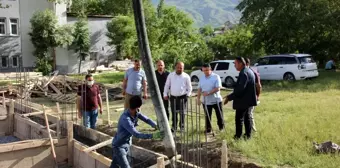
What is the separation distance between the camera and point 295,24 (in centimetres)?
2434

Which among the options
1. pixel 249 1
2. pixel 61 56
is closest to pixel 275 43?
pixel 249 1

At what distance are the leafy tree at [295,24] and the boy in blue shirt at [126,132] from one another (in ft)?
65.5

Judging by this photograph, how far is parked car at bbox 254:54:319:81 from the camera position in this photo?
1891 cm

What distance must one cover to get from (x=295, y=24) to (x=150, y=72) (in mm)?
20971

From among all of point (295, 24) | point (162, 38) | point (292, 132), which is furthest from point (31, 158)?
point (162, 38)

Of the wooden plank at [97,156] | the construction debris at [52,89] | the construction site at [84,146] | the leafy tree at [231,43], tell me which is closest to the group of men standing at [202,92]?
the construction site at [84,146]

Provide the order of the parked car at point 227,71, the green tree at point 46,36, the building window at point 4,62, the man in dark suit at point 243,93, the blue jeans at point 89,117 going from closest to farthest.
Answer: the man in dark suit at point 243,93
the blue jeans at point 89,117
the parked car at point 227,71
the green tree at point 46,36
the building window at point 4,62

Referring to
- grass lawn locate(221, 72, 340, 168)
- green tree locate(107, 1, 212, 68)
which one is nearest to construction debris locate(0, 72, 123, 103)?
grass lawn locate(221, 72, 340, 168)

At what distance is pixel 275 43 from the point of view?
2672 centimetres

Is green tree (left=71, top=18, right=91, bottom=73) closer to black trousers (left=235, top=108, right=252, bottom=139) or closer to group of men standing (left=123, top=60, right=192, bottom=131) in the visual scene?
group of men standing (left=123, top=60, right=192, bottom=131)

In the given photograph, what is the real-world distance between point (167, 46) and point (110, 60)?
8213 mm

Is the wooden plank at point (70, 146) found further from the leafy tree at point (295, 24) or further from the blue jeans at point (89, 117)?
the leafy tree at point (295, 24)

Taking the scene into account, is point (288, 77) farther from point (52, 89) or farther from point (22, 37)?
point (22, 37)

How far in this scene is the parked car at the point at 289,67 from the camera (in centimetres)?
1891
